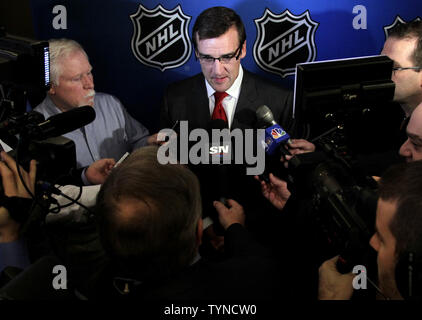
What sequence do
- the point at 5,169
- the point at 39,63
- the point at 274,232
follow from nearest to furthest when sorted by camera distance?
the point at 5,169 → the point at 39,63 → the point at 274,232

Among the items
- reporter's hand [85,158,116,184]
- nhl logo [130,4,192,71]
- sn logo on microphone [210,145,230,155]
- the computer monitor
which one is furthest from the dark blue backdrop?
sn logo on microphone [210,145,230,155]

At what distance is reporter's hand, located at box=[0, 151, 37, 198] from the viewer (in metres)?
1.34

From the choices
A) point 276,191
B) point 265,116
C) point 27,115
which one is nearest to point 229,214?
point 276,191

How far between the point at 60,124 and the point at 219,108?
1171mm

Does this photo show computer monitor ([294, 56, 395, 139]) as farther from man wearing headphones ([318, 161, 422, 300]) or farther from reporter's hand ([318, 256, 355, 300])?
reporter's hand ([318, 256, 355, 300])

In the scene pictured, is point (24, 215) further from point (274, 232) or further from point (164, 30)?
point (164, 30)

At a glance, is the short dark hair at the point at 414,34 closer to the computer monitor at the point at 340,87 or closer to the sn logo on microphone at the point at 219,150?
the computer monitor at the point at 340,87

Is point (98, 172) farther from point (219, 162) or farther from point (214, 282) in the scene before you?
point (214, 282)

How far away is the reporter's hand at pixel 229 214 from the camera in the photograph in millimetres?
1635

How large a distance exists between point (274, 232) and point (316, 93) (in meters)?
0.71

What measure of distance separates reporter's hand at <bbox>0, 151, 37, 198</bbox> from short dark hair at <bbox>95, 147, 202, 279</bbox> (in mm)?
376

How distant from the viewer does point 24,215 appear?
4.50 ft

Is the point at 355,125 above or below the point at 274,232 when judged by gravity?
above
